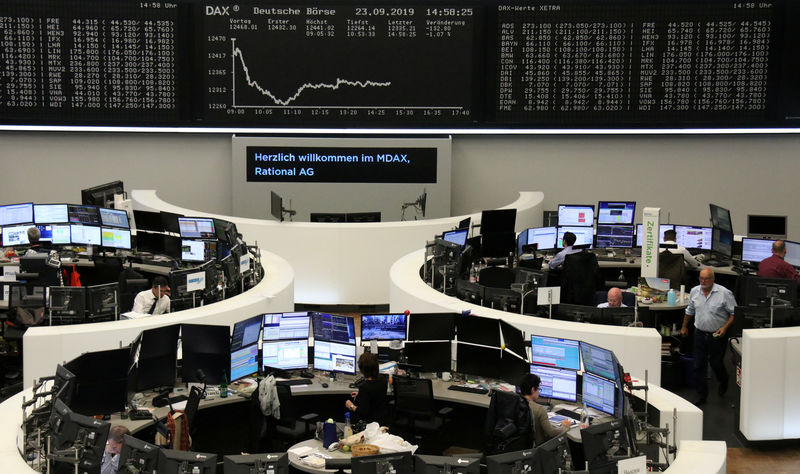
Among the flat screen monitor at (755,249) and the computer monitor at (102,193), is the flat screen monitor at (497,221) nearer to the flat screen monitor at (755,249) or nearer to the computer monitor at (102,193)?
the flat screen monitor at (755,249)

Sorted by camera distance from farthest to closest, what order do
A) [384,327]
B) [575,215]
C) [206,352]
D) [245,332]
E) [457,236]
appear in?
1. [575,215]
2. [457,236]
3. [384,327]
4. [245,332]
5. [206,352]

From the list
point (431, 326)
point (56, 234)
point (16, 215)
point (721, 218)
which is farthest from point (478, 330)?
point (16, 215)

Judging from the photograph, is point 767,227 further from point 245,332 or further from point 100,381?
point 100,381

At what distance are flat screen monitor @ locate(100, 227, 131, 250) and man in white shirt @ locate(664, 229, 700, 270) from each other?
6496 mm

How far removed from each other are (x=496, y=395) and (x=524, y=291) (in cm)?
242

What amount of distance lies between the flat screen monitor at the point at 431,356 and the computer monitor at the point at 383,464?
8.41ft

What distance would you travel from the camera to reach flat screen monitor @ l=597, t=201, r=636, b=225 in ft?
45.1

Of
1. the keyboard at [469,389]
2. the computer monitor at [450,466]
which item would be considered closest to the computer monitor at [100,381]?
the keyboard at [469,389]

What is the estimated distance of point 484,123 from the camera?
49.1 feet

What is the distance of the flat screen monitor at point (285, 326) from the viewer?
8.76 m

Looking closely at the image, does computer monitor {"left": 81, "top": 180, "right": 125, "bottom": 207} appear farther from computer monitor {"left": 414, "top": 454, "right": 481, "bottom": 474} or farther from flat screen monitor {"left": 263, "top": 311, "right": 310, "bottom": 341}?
computer monitor {"left": 414, "top": 454, "right": 481, "bottom": 474}

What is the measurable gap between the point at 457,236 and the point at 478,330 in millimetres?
3405

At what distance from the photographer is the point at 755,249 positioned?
40.5 feet

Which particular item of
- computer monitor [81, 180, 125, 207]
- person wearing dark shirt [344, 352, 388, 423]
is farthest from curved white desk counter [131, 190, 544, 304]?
person wearing dark shirt [344, 352, 388, 423]
